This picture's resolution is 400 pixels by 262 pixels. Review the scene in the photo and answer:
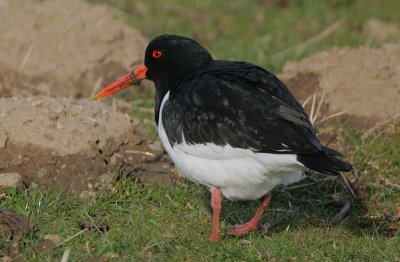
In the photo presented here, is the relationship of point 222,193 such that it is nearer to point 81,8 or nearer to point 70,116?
point 70,116

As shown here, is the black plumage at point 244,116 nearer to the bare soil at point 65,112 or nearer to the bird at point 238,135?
the bird at point 238,135

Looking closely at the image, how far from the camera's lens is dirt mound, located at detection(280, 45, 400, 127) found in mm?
8031

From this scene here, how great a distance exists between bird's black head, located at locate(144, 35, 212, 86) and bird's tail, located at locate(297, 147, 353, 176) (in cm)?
138

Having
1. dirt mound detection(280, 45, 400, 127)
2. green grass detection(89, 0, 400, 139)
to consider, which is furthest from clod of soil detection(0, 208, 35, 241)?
green grass detection(89, 0, 400, 139)

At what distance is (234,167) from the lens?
5398 mm

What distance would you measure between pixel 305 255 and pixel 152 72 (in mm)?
1939

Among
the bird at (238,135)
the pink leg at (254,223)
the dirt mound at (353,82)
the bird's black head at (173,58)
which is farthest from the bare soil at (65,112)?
the dirt mound at (353,82)

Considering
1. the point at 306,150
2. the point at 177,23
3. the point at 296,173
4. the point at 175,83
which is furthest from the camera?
the point at 177,23

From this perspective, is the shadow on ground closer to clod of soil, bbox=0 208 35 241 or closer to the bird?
the bird

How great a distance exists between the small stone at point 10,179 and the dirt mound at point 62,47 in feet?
7.68

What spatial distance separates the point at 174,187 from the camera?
21.5 ft

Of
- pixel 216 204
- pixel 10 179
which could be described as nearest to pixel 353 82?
pixel 216 204

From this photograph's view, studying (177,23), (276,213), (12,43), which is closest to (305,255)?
(276,213)

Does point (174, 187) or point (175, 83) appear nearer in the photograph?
point (175, 83)
